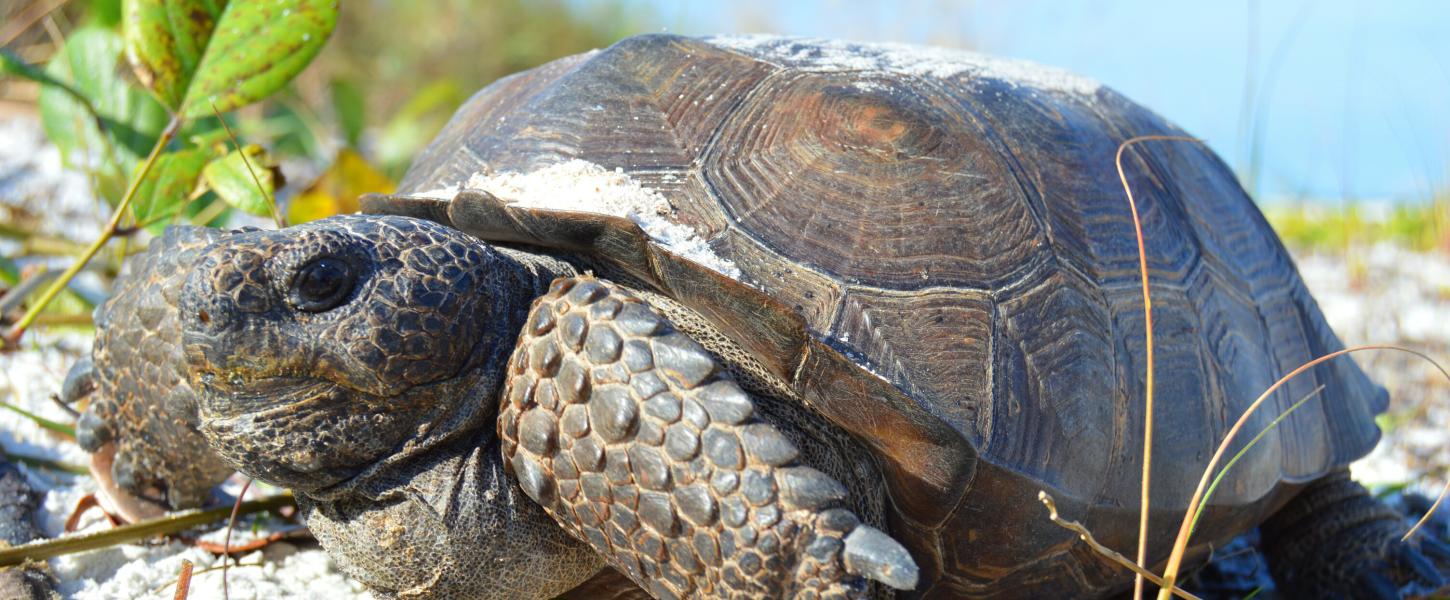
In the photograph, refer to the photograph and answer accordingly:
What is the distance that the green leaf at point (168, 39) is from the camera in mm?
2617

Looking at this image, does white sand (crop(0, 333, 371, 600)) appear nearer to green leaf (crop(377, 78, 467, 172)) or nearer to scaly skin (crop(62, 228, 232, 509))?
scaly skin (crop(62, 228, 232, 509))

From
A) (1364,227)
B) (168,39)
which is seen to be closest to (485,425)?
(168,39)

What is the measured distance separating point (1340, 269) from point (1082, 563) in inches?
181

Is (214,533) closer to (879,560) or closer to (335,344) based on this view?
(335,344)

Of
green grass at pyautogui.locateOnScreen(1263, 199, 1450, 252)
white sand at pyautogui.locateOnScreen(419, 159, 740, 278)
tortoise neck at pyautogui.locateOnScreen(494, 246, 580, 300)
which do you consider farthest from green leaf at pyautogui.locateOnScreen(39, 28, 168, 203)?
green grass at pyautogui.locateOnScreen(1263, 199, 1450, 252)

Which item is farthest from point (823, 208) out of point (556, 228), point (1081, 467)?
point (1081, 467)

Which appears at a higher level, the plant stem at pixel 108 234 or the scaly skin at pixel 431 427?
the scaly skin at pixel 431 427

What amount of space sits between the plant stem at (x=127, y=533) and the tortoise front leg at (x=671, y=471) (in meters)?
0.87

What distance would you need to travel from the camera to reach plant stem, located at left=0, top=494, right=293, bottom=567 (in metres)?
2.03

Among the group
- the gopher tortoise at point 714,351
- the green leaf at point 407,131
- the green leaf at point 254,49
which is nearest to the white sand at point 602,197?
the gopher tortoise at point 714,351

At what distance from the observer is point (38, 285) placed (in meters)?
2.90

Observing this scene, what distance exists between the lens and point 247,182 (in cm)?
258

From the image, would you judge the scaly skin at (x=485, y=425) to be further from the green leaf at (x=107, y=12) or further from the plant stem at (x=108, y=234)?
the green leaf at (x=107, y=12)

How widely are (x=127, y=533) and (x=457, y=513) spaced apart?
2.69 ft
